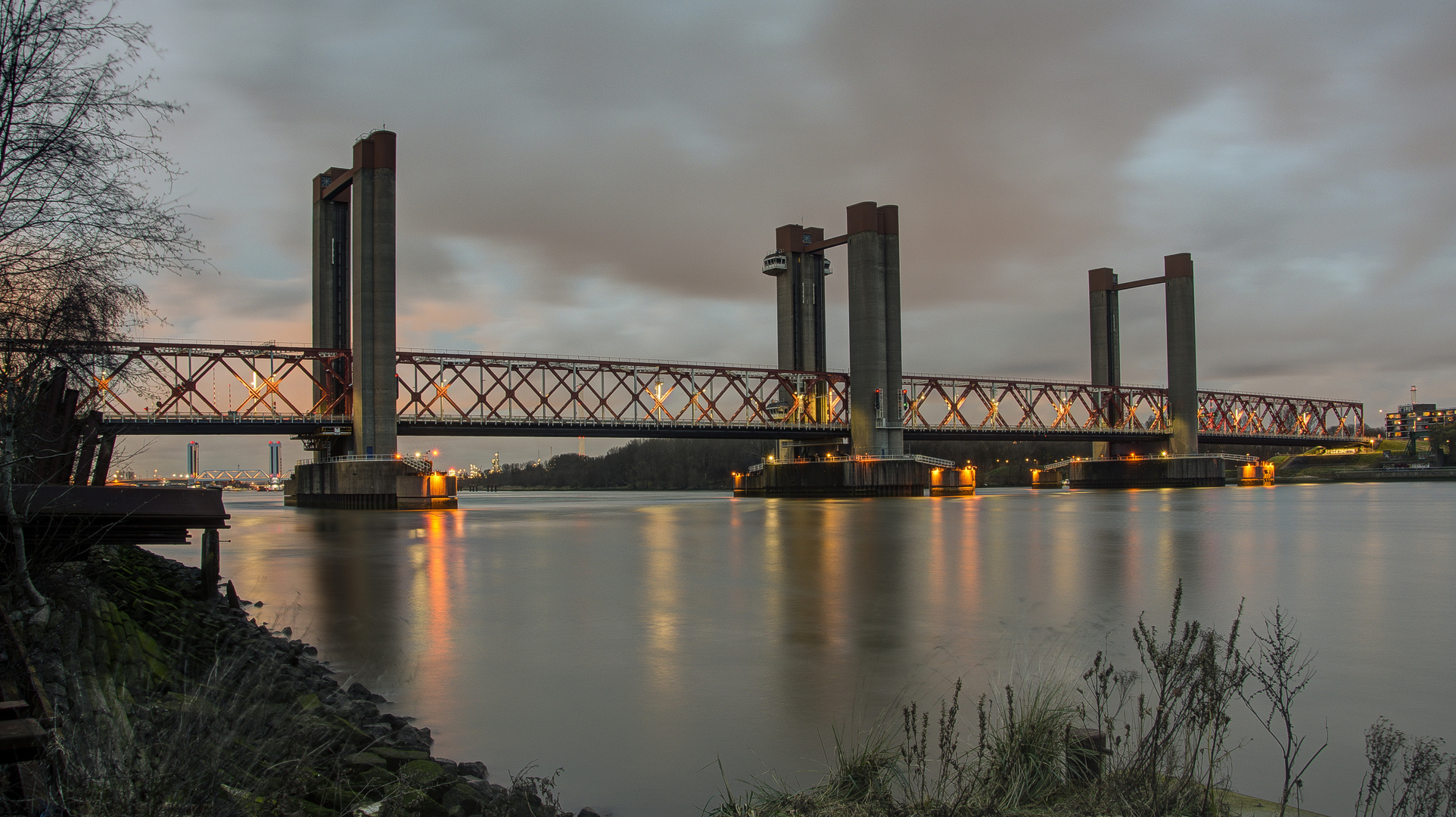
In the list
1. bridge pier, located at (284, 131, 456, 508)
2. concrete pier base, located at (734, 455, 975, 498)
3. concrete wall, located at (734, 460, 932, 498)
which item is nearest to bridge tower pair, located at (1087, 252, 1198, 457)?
concrete pier base, located at (734, 455, 975, 498)

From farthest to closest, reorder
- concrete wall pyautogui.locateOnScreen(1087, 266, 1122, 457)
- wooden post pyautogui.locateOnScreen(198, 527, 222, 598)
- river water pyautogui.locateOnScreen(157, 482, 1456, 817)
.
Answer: concrete wall pyautogui.locateOnScreen(1087, 266, 1122, 457) → wooden post pyautogui.locateOnScreen(198, 527, 222, 598) → river water pyautogui.locateOnScreen(157, 482, 1456, 817)

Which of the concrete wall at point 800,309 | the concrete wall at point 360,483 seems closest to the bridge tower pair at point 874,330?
the concrete wall at point 800,309

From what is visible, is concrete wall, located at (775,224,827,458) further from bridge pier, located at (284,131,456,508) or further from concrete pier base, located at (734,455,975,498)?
bridge pier, located at (284,131,456,508)

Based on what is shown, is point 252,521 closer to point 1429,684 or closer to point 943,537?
point 943,537

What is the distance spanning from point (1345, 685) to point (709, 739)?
326 inches

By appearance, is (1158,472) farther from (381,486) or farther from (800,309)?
(381,486)

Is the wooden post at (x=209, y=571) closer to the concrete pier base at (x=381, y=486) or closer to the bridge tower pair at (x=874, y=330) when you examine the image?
the concrete pier base at (x=381, y=486)

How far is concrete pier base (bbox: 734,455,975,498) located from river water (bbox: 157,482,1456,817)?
171ft

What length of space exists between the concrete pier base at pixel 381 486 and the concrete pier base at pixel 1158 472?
9259 centimetres

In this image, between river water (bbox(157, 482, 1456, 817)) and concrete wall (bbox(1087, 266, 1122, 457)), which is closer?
river water (bbox(157, 482, 1456, 817))

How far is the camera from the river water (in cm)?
920

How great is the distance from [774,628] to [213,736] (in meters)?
12.0

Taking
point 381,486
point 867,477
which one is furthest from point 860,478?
point 381,486

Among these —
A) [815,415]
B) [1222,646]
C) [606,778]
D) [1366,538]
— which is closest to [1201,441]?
[815,415]
